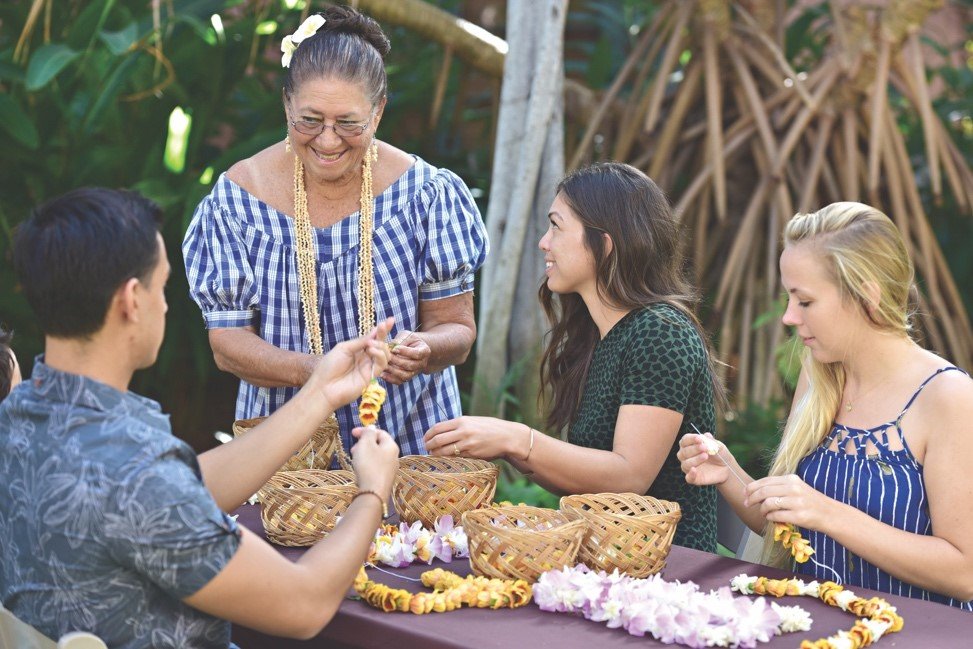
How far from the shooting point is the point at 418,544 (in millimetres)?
2072

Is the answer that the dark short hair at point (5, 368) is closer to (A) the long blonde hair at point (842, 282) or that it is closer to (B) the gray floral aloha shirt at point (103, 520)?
(B) the gray floral aloha shirt at point (103, 520)

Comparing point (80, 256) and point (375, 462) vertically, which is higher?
point (80, 256)

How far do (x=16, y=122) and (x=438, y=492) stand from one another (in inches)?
122

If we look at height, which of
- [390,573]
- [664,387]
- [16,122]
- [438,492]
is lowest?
[390,573]

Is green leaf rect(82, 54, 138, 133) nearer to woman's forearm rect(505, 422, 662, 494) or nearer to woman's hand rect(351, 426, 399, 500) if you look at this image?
woman's forearm rect(505, 422, 662, 494)

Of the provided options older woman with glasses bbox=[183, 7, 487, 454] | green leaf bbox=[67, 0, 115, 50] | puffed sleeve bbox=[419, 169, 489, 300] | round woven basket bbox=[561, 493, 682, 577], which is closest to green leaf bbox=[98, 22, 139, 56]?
green leaf bbox=[67, 0, 115, 50]

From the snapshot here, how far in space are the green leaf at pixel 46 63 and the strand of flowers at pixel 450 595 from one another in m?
2.97

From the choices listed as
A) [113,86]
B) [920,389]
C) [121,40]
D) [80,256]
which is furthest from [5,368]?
[113,86]

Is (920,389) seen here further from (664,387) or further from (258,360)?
(258,360)

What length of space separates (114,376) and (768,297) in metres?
3.76

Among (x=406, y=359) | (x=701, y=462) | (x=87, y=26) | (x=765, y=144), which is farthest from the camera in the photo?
(x=765, y=144)

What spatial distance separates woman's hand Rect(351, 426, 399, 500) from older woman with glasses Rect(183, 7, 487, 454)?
0.69 metres

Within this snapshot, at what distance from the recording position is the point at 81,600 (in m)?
1.62

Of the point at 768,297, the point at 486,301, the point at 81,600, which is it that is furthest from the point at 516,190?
the point at 81,600
